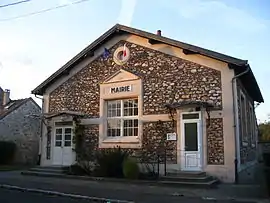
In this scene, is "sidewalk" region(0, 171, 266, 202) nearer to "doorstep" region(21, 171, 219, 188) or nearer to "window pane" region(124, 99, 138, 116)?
"doorstep" region(21, 171, 219, 188)

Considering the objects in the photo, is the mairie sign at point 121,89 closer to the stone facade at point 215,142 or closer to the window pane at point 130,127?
the window pane at point 130,127

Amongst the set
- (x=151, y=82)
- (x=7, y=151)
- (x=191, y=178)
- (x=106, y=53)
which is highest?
(x=106, y=53)

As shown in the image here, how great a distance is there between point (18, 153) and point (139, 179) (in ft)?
55.4

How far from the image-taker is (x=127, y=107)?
699 inches

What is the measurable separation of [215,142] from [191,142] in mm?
1067

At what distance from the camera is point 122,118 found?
1770cm

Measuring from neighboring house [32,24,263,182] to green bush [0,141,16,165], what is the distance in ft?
27.2

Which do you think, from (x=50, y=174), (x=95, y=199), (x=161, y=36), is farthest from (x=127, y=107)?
(x=95, y=199)

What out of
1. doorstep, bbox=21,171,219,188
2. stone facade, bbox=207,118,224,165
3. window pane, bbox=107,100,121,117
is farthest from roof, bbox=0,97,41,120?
stone facade, bbox=207,118,224,165

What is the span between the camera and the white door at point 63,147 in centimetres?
1894

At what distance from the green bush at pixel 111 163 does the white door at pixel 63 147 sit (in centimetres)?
317

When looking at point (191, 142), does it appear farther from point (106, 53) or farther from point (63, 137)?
point (63, 137)

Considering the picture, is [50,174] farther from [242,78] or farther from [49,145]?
[242,78]

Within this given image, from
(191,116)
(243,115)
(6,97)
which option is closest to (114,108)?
(191,116)
